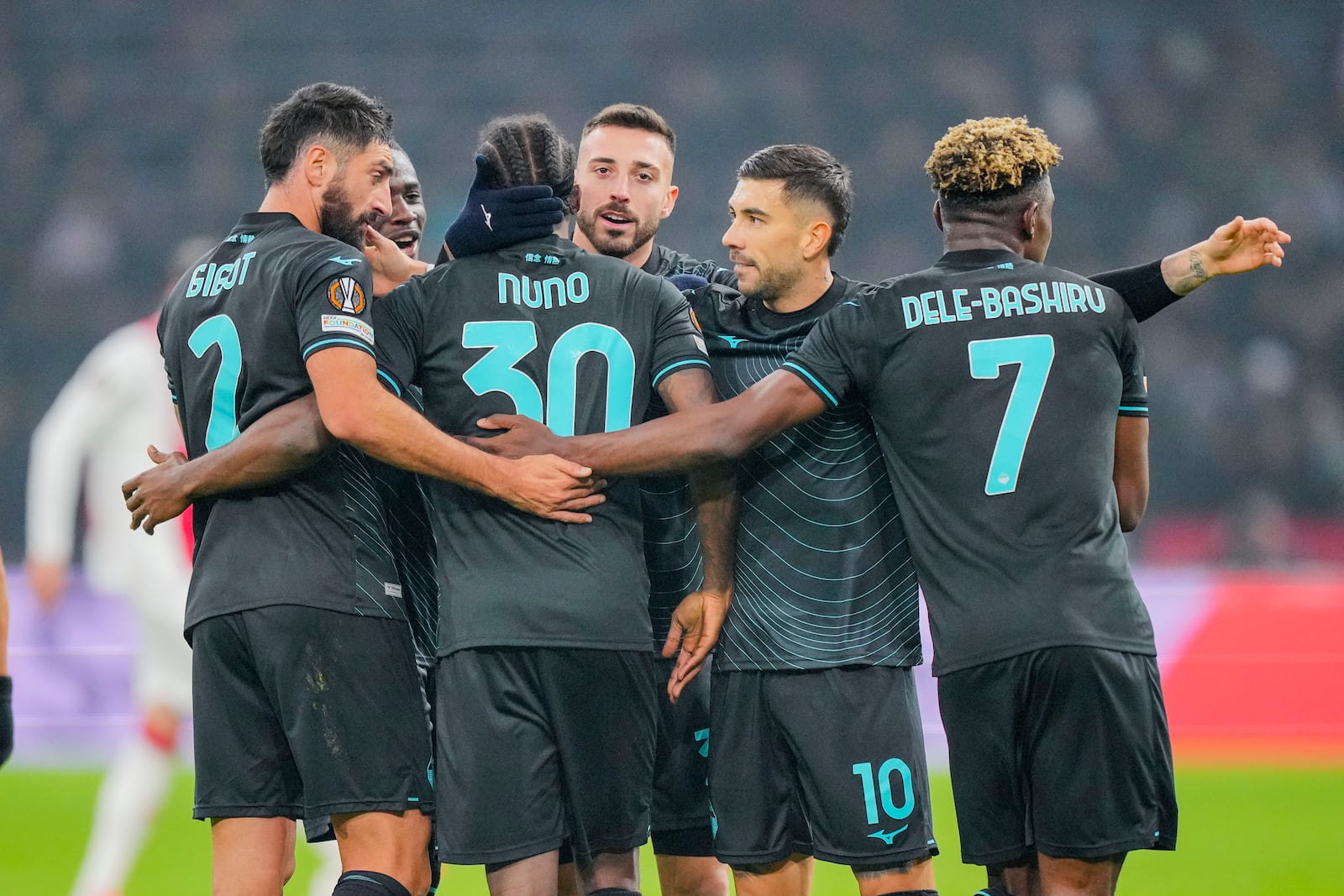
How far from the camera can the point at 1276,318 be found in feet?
45.1

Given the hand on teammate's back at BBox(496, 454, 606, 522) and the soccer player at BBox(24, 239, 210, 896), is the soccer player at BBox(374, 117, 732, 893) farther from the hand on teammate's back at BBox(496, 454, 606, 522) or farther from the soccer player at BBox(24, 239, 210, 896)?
the soccer player at BBox(24, 239, 210, 896)

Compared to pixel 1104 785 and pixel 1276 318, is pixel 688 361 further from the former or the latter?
pixel 1276 318

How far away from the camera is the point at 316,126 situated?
3631mm

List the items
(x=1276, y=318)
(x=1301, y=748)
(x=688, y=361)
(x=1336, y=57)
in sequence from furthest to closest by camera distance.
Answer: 1. (x=1336, y=57)
2. (x=1276, y=318)
3. (x=1301, y=748)
4. (x=688, y=361)

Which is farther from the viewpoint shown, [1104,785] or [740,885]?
[740,885]

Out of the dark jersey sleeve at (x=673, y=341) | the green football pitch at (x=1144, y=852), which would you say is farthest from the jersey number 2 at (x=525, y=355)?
the green football pitch at (x=1144, y=852)

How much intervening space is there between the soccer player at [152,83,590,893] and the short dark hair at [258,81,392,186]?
0.02 metres

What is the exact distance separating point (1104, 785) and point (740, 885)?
0.99m

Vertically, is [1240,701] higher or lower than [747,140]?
lower

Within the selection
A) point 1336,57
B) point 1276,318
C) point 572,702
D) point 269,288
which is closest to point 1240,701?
point 1276,318

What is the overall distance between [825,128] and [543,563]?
1230 centimetres

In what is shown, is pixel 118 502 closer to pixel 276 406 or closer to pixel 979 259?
pixel 276 406

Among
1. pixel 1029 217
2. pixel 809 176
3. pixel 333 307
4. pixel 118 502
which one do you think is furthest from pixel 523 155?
pixel 118 502

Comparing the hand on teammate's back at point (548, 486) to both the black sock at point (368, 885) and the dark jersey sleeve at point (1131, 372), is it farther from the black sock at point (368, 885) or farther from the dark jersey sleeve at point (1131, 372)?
the dark jersey sleeve at point (1131, 372)
